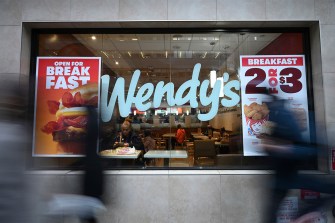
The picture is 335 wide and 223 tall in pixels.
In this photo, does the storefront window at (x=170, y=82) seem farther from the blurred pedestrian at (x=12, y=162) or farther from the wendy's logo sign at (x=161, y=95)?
the blurred pedestrian at (x=12, y=162)

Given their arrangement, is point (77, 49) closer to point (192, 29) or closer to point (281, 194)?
point (192, 29)

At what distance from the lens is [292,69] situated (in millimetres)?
4672

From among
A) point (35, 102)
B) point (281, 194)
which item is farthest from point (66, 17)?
point (281, 194)

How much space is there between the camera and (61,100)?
4684 millimetres

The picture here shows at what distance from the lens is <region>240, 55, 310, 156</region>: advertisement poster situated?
4566 mm

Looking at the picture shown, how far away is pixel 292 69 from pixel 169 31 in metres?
2.43

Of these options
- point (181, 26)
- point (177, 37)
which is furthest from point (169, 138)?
point (181, 26)

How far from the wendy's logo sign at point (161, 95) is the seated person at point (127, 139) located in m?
0.27

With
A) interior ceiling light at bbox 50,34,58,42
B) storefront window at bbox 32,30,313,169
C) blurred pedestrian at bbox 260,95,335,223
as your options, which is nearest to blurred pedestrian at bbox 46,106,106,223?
blurred pedestrian at bbox 260,95,335,223

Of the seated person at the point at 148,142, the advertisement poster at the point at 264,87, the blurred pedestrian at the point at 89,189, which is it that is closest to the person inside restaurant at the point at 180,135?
the seated person at the point at 148,142

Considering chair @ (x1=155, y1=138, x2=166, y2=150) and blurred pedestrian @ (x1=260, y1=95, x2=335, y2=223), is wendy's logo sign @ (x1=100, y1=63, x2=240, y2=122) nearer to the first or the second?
chair @ (x1=155, y1=138, x2=166, y2=150)

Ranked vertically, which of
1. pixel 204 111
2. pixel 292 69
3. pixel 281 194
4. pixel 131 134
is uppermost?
pixel 292 69

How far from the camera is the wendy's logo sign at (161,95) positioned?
15.6ft

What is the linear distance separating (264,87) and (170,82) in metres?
1.75
